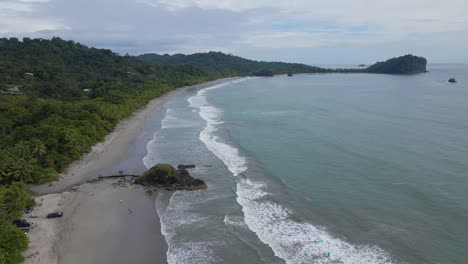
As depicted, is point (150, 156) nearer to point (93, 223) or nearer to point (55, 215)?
point (55, 215)

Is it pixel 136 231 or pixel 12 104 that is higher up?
pixel 12 104

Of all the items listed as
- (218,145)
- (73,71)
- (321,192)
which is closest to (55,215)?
(321,192)

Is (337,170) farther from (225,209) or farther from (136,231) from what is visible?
(136,231)

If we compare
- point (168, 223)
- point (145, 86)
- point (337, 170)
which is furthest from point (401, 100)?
point (168, 223)

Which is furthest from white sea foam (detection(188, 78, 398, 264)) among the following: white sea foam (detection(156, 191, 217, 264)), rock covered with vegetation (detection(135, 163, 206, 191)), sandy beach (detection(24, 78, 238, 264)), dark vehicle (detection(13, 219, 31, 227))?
dark vehicle (detection(13, 219, 31, 227))

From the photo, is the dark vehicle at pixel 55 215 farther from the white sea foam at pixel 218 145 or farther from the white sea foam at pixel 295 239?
the white sea foam at pixel 218 145
